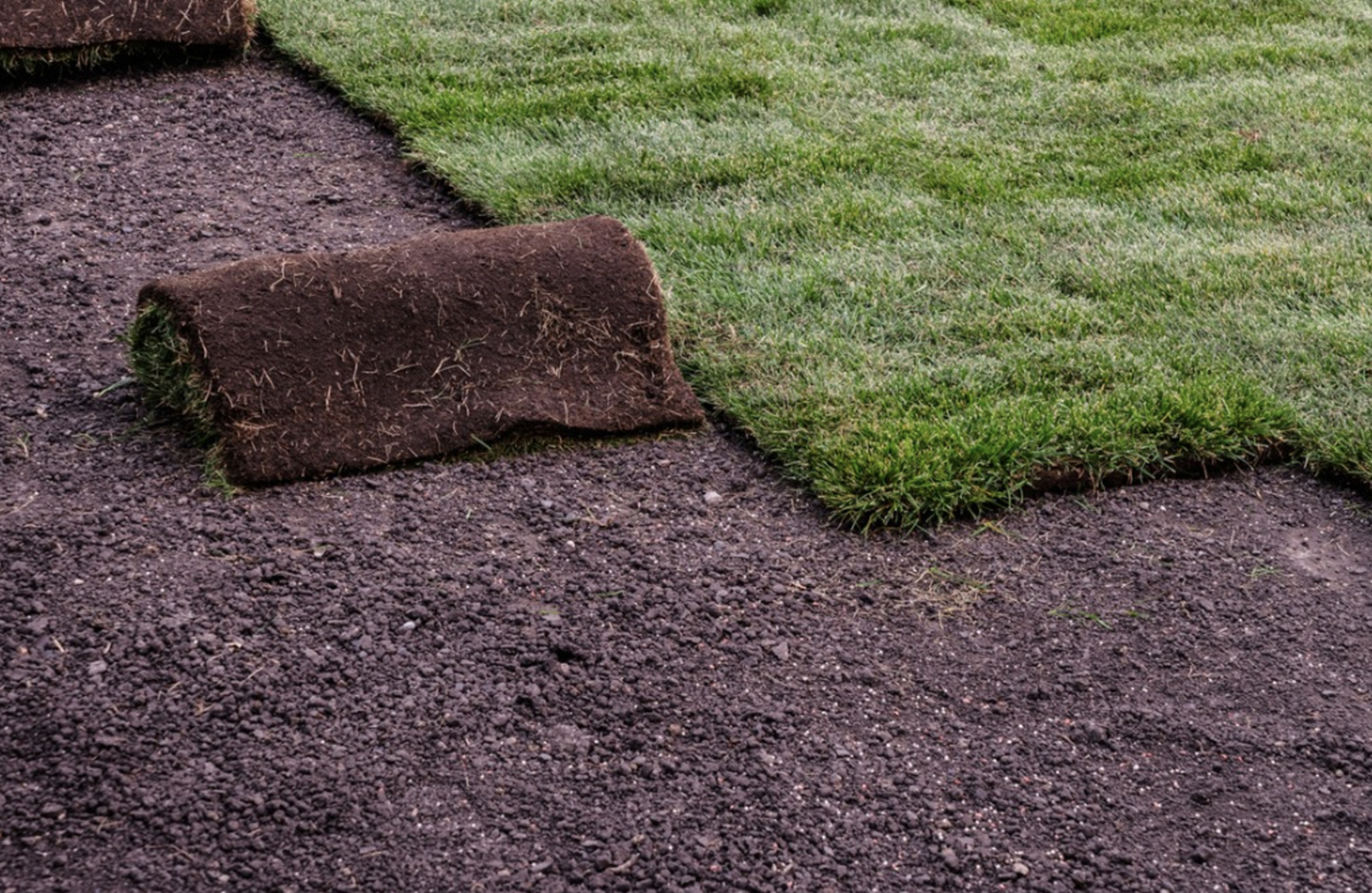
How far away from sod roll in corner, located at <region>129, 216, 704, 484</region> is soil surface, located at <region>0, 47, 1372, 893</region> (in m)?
0.11

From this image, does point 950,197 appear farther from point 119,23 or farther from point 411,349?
point 119,23

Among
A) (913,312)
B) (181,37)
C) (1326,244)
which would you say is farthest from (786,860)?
(181,37)

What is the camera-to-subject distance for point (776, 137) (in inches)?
234

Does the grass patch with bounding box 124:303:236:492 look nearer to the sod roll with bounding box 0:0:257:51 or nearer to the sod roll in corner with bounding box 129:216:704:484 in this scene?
the sod roll in corner with bounding box 129:216:704:484

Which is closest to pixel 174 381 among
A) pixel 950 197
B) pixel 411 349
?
pixel 411 349

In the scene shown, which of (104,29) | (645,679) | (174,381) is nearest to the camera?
(645,679)

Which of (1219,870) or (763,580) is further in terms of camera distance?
(763,580)

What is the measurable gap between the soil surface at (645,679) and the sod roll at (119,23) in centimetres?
250

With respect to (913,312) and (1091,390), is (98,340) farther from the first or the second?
(1091,390)

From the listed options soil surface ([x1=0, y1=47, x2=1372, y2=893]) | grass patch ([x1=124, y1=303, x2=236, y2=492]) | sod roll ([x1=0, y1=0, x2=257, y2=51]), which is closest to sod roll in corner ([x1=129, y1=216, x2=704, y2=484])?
grass patch ([x1=124, y1=303, x2=236, y2=492])

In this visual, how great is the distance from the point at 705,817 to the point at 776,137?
12.2 ft

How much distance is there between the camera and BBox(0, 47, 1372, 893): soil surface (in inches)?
109

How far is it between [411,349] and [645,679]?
130cm

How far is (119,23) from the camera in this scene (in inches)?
251
